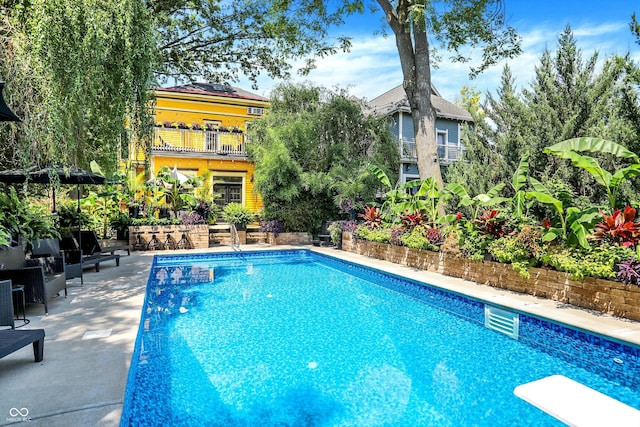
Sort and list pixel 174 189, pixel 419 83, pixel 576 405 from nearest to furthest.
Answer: pixel 576 405 < pixel 419 83 < pixel 174 189

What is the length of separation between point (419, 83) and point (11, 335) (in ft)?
→ 39.6

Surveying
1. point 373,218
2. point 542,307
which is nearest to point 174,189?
point 373,218

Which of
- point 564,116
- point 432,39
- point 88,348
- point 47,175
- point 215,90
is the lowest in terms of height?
point 88,348

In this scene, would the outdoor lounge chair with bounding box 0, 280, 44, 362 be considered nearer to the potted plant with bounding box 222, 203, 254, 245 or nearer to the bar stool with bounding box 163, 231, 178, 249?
the bar stool with bounding box 163, 231, 178, 249

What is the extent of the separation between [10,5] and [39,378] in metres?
7.57

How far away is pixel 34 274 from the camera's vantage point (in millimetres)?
5453

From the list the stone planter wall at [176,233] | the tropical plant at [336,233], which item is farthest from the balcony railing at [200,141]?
the tropical plant at [336,233]

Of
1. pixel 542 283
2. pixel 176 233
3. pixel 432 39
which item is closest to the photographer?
pixel 542 283

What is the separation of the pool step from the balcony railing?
17028 mm

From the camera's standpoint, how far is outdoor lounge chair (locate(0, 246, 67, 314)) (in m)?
5.40

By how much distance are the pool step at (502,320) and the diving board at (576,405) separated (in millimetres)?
3734

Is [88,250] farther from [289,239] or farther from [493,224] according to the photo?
[493,224]

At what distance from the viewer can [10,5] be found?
7629 mm

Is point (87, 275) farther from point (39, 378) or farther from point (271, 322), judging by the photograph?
point (39, 378)
